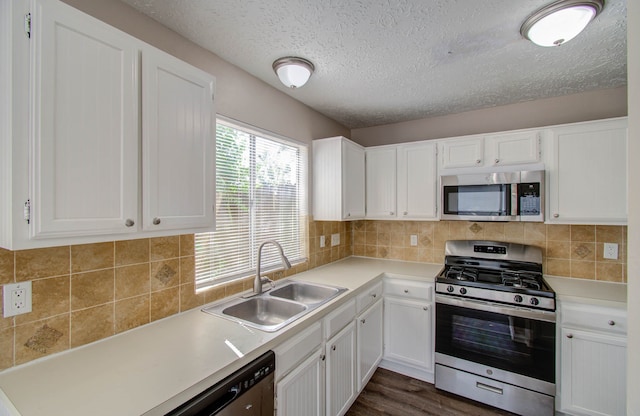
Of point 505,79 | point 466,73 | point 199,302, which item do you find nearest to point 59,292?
point 199,302

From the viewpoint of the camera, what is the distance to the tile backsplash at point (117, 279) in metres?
1.08

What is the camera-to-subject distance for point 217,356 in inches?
45.4

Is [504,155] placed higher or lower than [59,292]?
higher

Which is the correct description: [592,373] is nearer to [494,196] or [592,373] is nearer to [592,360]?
[592,360]

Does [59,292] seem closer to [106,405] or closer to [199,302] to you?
[106,405]

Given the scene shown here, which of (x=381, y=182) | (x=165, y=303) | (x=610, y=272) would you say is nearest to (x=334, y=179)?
(x=381, y=182)

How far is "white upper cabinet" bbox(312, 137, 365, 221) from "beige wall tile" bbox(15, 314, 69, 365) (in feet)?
6.22

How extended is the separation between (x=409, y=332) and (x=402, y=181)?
1424mm

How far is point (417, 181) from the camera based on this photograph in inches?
108

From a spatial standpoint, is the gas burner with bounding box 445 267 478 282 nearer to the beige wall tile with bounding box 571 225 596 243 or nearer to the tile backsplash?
the tile backsplash

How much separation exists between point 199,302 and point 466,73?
2385 mm

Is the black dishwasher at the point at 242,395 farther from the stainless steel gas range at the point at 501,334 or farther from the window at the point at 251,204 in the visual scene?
the stainless steel gas range at the point at 501,334

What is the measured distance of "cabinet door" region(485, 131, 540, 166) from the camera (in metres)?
2.26

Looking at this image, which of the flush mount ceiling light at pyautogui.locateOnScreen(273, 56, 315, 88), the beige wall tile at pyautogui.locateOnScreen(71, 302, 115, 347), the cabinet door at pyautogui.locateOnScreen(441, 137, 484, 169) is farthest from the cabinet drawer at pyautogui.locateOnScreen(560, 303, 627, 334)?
the beige wall tile at pyautogui.locateOnScreen(71, 302, 115, 347)
